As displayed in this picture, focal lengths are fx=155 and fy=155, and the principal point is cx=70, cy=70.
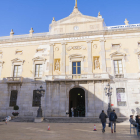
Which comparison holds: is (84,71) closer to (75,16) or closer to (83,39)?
(83,39)

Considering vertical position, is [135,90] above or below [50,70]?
below

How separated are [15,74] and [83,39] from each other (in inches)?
457

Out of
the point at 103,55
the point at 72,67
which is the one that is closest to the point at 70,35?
the point at 72,67

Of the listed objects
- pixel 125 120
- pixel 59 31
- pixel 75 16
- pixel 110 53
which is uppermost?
pixel 75 16

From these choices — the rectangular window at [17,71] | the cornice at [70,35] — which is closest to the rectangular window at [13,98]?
Answer: the rectangular window at [17,71]

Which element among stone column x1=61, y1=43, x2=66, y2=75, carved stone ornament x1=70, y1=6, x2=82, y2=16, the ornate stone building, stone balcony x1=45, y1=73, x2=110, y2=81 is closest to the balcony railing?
the ornate stone building

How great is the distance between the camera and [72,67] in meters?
22.3

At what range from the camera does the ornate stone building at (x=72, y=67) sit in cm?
2028

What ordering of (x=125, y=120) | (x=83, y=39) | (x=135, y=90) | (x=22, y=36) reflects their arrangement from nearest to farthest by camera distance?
(x=125, y=120) < (x=135, y=90) < (x=83, y=39) < (x=22, y=36)

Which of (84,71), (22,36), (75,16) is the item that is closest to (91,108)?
(84,71)

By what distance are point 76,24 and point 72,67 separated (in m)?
6.83

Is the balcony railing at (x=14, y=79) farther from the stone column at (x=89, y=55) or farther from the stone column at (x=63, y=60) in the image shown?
the stone column at (x=89, y=55)

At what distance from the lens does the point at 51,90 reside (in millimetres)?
21344

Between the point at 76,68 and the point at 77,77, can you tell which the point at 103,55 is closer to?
the point at 76,68
